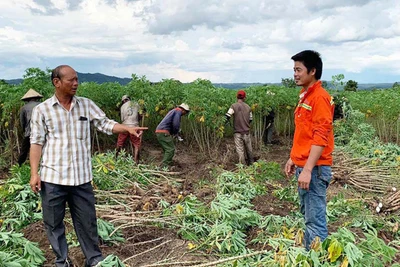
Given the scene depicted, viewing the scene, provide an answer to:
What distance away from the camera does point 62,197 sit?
3828 millimetres

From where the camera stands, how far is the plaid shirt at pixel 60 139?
3.69m

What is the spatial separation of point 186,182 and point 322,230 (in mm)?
3827

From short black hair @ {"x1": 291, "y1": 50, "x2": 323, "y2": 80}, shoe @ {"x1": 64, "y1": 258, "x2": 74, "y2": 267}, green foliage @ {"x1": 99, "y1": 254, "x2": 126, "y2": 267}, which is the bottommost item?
shoe @ {"x1": 64, "y1": 258, "x2": 74, "y2": 267}

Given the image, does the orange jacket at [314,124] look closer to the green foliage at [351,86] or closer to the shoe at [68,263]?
the shoe at [68,263]

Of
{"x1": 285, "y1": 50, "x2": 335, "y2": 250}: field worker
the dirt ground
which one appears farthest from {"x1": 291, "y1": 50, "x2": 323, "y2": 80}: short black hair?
the dirt ground

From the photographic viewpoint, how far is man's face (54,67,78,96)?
3611 millimetres

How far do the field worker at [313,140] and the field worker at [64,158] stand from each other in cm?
142

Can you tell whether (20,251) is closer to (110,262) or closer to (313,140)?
(110,262)

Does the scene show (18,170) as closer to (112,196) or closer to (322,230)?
(112,196)

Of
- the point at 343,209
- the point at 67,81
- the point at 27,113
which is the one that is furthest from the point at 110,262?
the point at 27,113

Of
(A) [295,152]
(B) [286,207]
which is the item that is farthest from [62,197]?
(B) [286,207]

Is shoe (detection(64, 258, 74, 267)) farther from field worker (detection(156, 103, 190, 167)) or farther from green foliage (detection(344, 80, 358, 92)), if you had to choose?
green foliage (detection(344, 80, 358, 92))

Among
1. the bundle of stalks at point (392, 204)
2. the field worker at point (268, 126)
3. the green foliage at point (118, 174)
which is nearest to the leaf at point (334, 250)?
the bundle of stalks at point (392, 204)

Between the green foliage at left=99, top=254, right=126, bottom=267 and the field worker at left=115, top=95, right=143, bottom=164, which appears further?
the field worker at left=115, top=95, right=143, bottom=164
